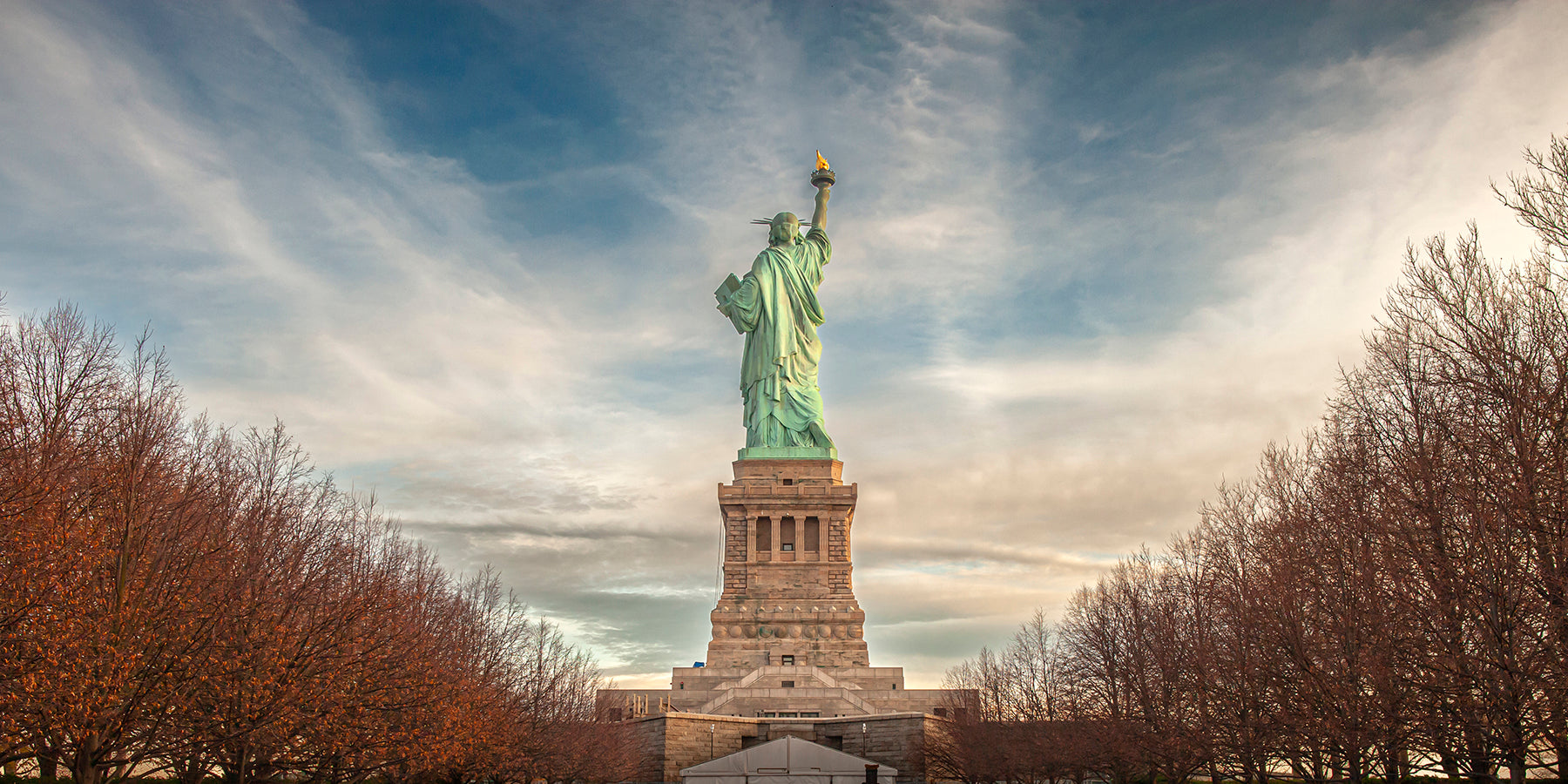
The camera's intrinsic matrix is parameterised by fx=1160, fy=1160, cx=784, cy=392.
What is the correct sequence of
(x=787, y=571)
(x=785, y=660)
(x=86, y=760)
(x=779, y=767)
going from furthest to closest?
(x=787, y=571) < (x=785, y=660) < (x=779, y=767) < (x=86, y=760)

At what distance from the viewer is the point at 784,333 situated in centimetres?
6688

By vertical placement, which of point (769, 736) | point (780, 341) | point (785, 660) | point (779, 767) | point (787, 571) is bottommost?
point (779, 767)

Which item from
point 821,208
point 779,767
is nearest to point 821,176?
point 821,208

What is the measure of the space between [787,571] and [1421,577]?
1754 inches

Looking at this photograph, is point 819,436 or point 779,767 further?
point 819,436

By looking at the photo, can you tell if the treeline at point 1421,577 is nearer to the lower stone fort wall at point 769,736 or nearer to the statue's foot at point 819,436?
the lower stone fort wall at point 769,736

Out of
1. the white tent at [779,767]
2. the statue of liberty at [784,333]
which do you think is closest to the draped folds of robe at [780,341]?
the statue of liberty at [784,333]

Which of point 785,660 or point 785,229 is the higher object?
point 785,229

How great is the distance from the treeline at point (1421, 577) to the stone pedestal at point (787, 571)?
2920 cm

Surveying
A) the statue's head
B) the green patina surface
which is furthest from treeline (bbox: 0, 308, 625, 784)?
the statue's head

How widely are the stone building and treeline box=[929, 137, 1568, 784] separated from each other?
16472 millimetres

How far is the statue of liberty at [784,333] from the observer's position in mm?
64938

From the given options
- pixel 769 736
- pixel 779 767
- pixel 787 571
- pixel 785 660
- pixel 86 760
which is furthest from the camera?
pixel 787 571

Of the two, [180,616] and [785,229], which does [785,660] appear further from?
[180,616]
